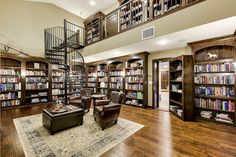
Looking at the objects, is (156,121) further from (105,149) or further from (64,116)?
(64,116)

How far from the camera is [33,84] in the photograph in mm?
5980

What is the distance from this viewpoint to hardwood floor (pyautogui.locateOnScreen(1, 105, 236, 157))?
218cm

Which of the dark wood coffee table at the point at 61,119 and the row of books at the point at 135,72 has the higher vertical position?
the row of books at the point at 135,72

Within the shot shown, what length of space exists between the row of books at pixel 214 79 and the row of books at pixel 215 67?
194 millimetres

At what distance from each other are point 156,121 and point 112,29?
198 inches

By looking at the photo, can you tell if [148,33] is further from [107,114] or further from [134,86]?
[134,86]

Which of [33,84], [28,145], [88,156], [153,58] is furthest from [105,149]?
[33,84]

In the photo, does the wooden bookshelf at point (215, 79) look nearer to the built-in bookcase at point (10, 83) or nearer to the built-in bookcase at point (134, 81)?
the built-in bookcase at point (134, 81)

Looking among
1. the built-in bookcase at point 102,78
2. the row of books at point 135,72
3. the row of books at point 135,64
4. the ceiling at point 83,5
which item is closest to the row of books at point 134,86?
the row of books at point 135,72

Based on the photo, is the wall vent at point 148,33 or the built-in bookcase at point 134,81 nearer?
the wall vent at point 148,33

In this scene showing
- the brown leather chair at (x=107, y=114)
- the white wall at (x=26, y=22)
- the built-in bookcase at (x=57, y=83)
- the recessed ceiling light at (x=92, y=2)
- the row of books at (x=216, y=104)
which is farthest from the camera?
the built-in bookcase at (x=57, y=83)

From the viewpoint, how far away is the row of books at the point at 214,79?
3.39 meters

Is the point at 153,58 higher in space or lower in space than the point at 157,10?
lower

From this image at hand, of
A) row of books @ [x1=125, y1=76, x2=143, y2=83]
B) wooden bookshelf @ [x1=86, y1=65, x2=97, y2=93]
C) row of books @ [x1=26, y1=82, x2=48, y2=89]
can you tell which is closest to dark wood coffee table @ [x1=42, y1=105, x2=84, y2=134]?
row of books @ [x1=125, y1=76, x2=143, y2=83]
